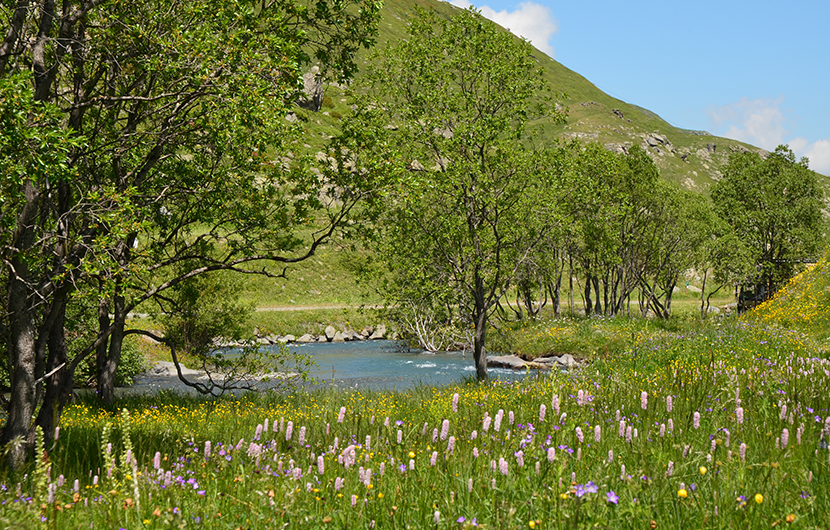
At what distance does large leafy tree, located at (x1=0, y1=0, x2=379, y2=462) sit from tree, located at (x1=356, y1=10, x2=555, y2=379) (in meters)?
5.15

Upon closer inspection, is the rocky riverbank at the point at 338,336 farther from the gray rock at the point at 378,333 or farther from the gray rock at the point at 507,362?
the gray rock at the point at 507,362

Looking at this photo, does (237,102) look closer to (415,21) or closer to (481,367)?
(415,21)

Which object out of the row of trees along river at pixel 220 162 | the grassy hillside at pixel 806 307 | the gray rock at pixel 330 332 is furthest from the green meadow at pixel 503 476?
the gray rock at pixel 330 332

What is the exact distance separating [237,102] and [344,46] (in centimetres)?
373

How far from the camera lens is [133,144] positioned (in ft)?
28.8

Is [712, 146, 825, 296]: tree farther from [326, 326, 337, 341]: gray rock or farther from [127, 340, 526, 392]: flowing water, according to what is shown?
[326, 326, 337, 341]: gray rock

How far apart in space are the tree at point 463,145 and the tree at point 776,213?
109ft

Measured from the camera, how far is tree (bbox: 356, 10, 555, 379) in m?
15.3

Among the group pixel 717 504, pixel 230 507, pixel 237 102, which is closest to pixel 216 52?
pixel 237 102

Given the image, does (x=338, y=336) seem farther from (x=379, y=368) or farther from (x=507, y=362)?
(x=507, y=362)

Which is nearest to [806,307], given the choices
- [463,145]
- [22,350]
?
[463,145]

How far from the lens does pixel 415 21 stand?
15.9 meters

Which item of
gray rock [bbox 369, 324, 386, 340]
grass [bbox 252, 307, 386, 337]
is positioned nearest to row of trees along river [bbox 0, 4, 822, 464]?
grass [bbox 252, 307, 386, 337]

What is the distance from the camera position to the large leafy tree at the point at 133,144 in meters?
6.57
